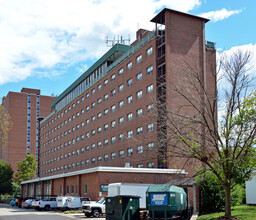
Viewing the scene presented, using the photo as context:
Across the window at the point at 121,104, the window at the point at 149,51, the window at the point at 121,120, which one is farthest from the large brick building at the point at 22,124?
the window at the point at 149,51

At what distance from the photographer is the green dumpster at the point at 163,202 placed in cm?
2170

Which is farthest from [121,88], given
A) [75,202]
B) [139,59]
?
[75,202]

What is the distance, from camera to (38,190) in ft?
234

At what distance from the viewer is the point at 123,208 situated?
21.4 m

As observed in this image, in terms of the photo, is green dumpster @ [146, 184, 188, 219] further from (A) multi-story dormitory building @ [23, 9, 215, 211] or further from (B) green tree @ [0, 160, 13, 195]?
(B) green tree @ [0, 160, 13, 195]

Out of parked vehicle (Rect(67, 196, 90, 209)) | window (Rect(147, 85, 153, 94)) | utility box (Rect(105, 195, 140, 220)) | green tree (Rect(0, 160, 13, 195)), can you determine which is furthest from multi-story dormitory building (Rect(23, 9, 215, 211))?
green tree (Rect(0, 160, 13, 195))

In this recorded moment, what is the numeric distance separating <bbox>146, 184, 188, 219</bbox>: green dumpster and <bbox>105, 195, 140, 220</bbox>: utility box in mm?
915

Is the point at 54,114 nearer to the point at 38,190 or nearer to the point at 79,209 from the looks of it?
the point at 38,190

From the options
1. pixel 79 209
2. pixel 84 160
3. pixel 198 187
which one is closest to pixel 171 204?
pixel 198 187

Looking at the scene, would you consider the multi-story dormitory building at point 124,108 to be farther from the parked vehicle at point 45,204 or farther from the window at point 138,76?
the parked vehicle at point 45,204

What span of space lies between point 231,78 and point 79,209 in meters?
24.0

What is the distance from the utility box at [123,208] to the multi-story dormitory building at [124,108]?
10.8m

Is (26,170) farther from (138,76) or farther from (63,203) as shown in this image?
(63,203)

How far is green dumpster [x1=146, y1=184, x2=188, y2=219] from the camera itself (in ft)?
71.2
